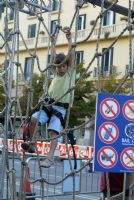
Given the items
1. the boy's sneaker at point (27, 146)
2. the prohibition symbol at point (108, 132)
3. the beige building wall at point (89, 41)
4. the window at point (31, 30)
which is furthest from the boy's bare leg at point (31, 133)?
the window at point (31, 30)

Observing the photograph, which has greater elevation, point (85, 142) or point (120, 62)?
point (120, 62)

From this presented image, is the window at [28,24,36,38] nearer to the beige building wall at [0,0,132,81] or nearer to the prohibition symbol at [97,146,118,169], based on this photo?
the beige building wall at [0,0,132,81]

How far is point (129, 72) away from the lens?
2.57m

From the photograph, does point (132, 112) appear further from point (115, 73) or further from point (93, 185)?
point (115, 73)

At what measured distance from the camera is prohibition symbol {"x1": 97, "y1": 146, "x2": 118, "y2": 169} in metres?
2.31

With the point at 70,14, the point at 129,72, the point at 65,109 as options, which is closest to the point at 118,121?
the point at 129,72

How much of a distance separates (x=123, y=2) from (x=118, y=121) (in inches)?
574

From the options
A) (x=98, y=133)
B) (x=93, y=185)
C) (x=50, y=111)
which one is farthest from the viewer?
(x=93, y=185)

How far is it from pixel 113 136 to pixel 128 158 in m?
0.13

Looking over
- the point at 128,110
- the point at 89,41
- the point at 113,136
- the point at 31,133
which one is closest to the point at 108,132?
the point at 113,136

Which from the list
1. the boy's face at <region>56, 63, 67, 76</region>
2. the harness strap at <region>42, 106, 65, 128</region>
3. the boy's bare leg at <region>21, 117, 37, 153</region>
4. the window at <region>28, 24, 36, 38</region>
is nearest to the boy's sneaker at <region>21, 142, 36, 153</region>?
the boy's bare leg at <region>21, 117, 37, 153</region>

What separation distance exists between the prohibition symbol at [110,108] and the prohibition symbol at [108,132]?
0.04 m

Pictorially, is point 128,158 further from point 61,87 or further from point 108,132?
point 61,87

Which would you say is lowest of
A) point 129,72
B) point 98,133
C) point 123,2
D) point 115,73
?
point 98,133
